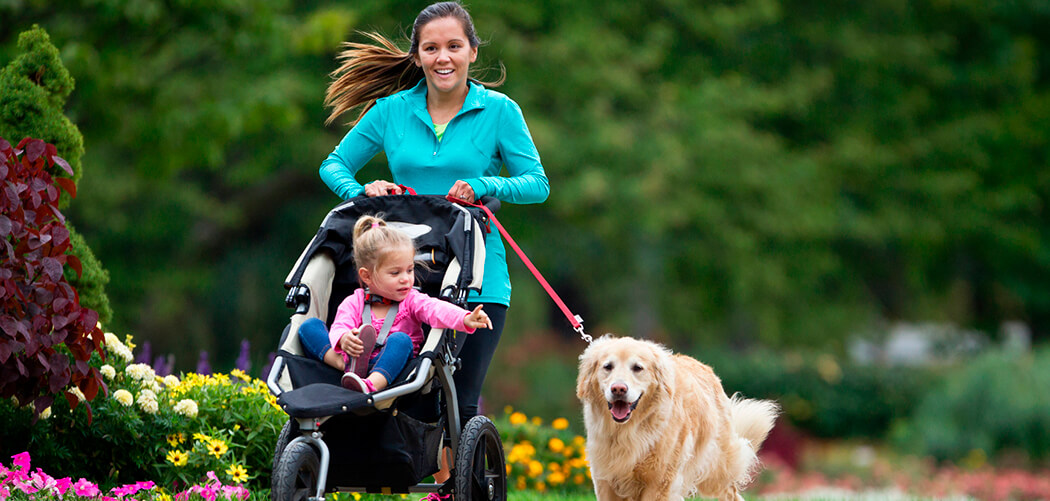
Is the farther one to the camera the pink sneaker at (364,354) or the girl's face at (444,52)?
the girl's face at (444,52)

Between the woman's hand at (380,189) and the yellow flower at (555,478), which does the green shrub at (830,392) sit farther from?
the woman's hand at (380,189)

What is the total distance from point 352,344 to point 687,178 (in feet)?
42.5

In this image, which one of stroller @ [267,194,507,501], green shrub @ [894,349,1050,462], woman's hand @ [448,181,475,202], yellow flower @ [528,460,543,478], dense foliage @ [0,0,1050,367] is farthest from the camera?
green shrub @ [894,349,1050,462]

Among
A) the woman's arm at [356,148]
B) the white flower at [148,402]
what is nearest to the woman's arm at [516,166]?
the woman's arm at [356,148]

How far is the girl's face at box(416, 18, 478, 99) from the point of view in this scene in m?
4.73

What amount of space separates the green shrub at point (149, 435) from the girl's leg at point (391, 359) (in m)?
1.68

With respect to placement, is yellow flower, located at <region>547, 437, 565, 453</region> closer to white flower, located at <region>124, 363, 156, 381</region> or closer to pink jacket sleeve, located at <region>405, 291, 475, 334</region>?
white flower, located at <region>124, 363, 156, 381</region>

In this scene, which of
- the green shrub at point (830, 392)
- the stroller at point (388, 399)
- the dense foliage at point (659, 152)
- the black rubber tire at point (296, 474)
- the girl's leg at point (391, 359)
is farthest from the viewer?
the green shrub at point (830, 392)

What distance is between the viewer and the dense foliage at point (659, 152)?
12.3 meters

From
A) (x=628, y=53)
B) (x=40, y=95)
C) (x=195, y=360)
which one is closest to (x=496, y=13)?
(x=628, y=53)

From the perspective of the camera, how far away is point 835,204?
19.2 metres

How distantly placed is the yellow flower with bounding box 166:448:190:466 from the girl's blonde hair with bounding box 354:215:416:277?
1743 mm

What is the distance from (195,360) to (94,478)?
10228mm

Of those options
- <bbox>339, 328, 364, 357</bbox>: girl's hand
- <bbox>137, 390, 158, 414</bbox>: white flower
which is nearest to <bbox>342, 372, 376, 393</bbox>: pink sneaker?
<bbox>339, 328, 364, 357</bbox>: girl's hand
